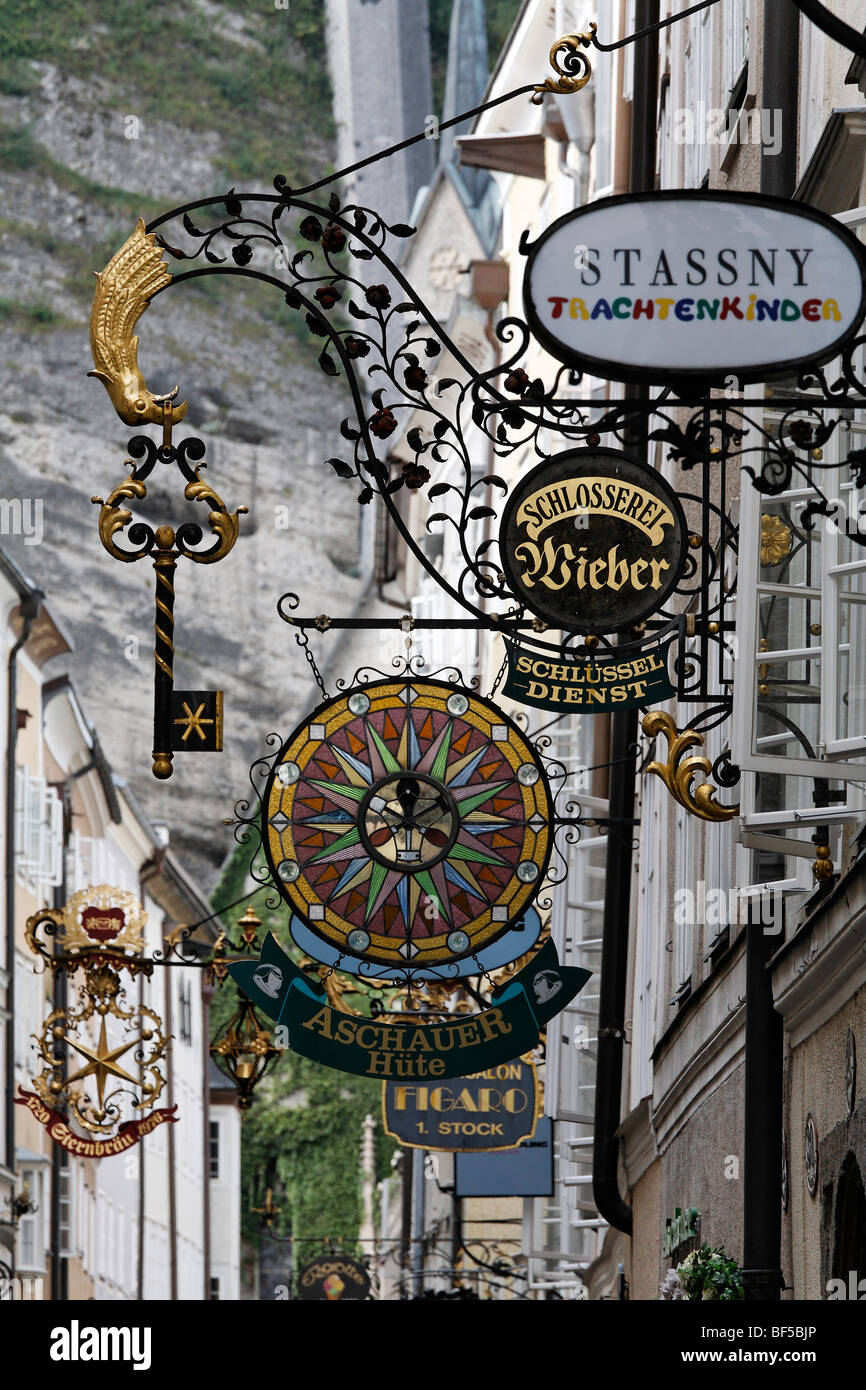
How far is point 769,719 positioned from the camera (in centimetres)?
936

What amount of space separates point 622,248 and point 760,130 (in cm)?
548

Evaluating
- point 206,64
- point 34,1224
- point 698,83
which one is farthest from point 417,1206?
point 206,64

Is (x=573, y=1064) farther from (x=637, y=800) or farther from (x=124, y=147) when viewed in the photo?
(x=124, y=147)

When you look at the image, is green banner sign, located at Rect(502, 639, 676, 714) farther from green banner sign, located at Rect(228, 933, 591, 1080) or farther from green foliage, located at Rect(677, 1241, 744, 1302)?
green foliage, located at Rect(677, 1241, 744, 1302)

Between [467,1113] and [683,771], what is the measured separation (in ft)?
23.3

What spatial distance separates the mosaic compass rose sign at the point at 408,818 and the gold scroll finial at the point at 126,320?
2.12 meters

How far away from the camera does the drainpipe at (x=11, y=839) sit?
27219mm

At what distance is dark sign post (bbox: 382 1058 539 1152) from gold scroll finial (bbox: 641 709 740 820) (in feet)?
22.3

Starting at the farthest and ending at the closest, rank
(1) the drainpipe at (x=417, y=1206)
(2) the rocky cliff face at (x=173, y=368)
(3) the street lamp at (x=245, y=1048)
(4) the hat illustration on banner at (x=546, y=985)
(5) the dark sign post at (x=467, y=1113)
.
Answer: (2) the rocky cliff face at (x=173, y=368)
(1) the drainpipe at (x=417, y=1206)
(5) the dark sign post at (x=467, y=1113)
(3) the street lamp at (x=245, y=1048)
(4) the hat illustration on banner at (x=546, y=985)

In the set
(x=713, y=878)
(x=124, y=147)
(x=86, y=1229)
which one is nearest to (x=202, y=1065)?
(x=86, y=1229)

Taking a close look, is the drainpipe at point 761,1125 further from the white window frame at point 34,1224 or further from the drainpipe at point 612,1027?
the white window frame at point 34,1224
